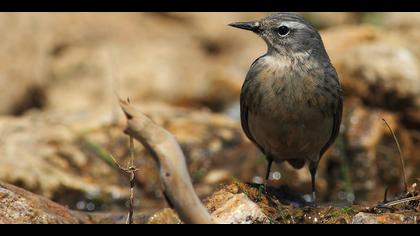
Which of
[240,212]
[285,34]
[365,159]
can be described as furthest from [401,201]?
[365,159]

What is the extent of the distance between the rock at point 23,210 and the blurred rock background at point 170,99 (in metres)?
2.20

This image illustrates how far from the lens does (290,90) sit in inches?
235

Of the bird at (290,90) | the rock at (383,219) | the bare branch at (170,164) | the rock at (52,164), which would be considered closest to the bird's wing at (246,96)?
the bird at (290,90)

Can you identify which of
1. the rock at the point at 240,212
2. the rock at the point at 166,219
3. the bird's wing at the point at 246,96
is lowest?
the rock at the point at 240,212

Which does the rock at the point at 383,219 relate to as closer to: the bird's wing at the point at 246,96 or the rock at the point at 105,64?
the bird's wing at the point at 246,96

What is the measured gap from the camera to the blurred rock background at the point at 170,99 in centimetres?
852

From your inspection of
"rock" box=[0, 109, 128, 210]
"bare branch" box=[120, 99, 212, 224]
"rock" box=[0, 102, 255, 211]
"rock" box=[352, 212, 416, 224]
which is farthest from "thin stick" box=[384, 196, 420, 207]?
"rock" box=[0, 109, 128, 210]

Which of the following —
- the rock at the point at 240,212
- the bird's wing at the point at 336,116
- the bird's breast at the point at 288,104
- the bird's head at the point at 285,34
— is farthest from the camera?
the bird's wing at the point at 336,116

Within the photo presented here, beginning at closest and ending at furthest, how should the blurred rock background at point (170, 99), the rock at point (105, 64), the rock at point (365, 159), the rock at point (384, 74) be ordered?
the blurred rock background at point (170, 99) < the rock at point (365, 159) < the rock at point (384, 74) < the rock at point (105, 64)

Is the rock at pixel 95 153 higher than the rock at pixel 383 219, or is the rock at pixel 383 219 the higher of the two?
the rock at pixel 383 219

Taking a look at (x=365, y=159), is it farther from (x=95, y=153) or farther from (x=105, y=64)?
(x=105, y=64)

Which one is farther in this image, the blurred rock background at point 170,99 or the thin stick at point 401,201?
the blurred rock background at point 170,99
